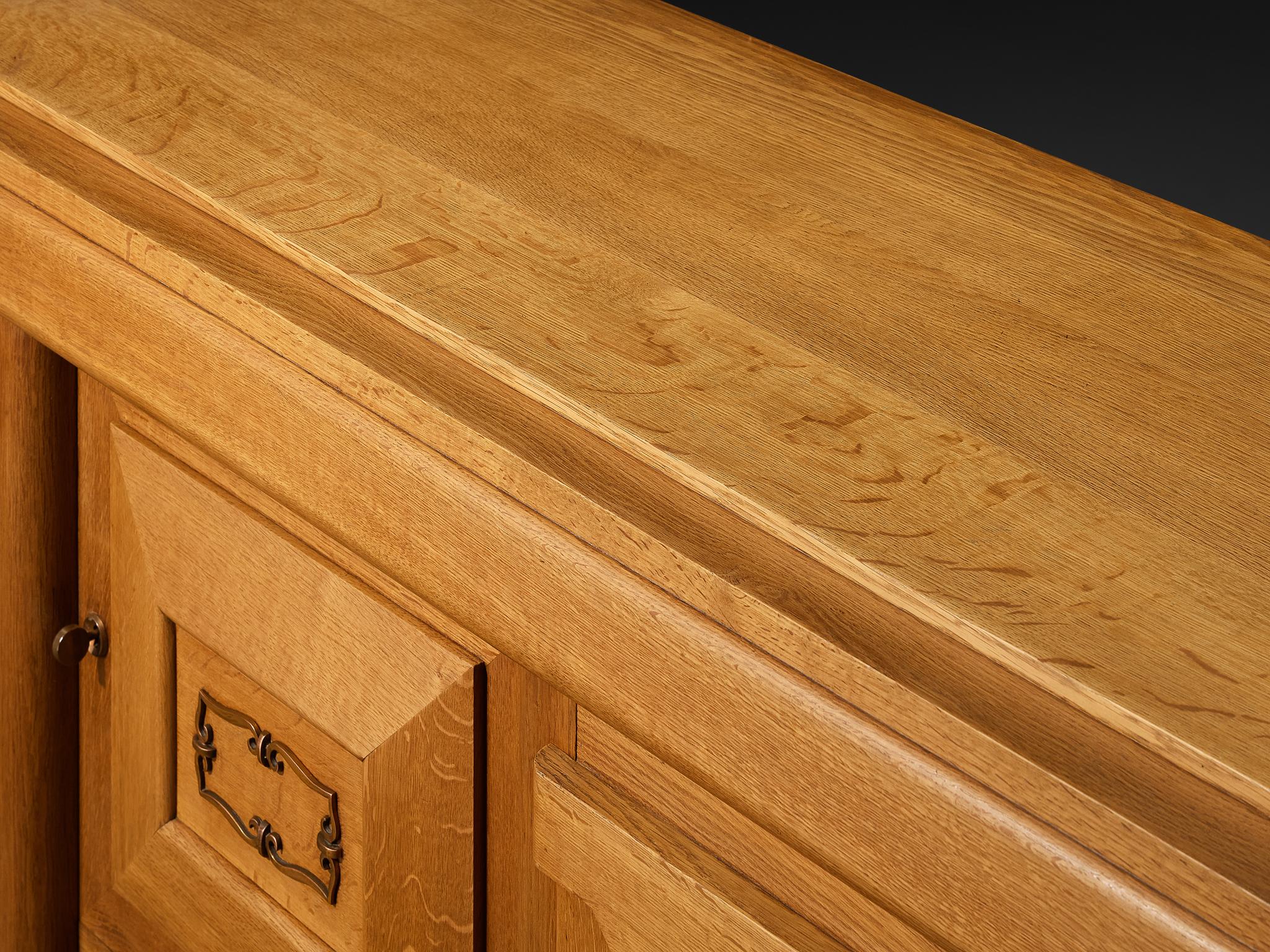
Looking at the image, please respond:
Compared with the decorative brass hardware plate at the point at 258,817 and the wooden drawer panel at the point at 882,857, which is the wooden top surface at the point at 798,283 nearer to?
the wooden drawer panel at the point at 882,857

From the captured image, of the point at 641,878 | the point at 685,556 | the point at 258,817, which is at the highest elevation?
the point at 685,556

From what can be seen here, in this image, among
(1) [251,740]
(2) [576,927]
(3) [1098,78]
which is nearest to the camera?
(2) [576,927]

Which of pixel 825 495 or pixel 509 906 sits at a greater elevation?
pixel 825 495

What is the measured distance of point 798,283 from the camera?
64 cm

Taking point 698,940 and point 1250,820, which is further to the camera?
point 698,940

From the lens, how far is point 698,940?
0.55 m

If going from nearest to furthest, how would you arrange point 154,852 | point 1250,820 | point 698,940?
point 1250,820 → point 698,940 → point 154,852

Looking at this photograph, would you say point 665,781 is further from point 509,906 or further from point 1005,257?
point 1005,257

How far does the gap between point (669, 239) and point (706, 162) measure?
90mm

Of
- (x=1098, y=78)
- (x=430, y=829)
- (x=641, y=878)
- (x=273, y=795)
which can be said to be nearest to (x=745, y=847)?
(x=641, y=878)

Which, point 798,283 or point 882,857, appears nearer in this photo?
point 882,857

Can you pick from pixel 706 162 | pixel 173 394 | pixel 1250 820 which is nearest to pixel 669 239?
pixel 706 162

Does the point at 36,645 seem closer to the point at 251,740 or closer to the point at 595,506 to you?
the point at 251,740

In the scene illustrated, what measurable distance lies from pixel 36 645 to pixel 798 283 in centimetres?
43
